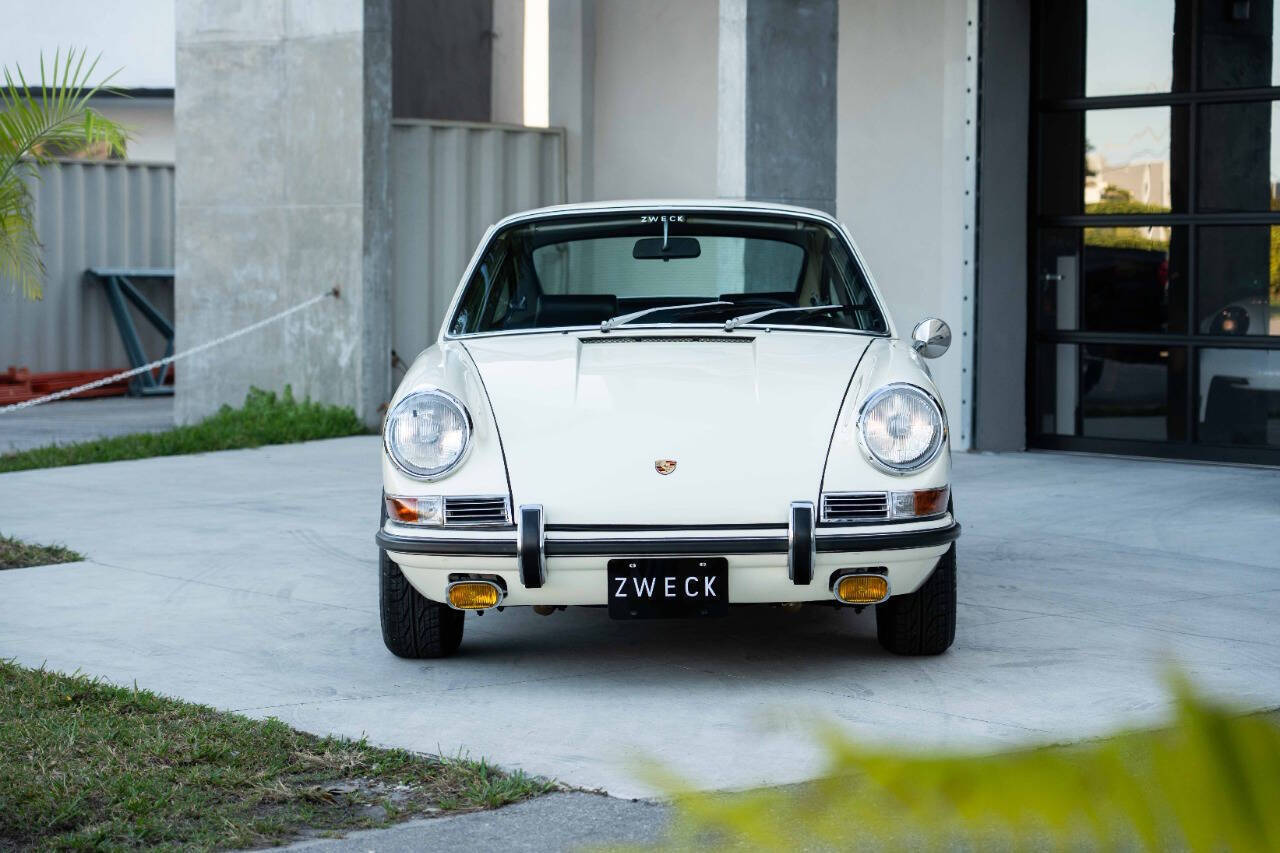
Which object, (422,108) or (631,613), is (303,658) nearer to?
(631,613)

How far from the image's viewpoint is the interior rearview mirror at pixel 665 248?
5.89 metres

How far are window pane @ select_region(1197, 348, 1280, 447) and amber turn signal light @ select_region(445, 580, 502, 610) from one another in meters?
6.96

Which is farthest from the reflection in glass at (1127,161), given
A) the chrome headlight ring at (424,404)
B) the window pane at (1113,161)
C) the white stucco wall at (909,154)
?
the chrome headlight ring at (424,404)

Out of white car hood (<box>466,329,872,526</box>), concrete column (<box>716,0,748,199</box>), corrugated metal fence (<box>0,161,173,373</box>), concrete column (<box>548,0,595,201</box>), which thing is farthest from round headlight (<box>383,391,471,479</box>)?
corrugated metal fence (<box>0,161,173,373</box>)

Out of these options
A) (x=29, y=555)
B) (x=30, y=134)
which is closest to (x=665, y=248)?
(x=29, y=555)

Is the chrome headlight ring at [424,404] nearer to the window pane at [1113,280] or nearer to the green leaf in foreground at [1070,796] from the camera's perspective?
the green leaf in foreground at [1070,796]

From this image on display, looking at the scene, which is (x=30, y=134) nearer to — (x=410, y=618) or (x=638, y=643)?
(x=410, y=618)

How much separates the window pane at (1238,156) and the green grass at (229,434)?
614 cm

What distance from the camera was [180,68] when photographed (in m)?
13.0

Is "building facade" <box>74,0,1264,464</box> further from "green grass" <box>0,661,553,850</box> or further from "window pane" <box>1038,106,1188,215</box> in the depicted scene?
"green grass" <box>0,661,553,850</box>

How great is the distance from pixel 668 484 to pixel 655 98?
8894 mm

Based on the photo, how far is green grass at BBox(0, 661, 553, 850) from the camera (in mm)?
3555

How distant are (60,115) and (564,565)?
14.3 ft

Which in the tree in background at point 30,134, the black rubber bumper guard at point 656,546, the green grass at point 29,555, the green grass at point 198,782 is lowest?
the green grass at point 198,782
